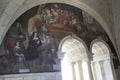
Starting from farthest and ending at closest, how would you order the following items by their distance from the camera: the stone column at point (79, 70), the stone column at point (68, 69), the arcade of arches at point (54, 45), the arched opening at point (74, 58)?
the stone column at point (68, 69) → the stone column at point (79, 70) → the arched opening at point (74, 58) → the arcade of arches at point (54, 45)

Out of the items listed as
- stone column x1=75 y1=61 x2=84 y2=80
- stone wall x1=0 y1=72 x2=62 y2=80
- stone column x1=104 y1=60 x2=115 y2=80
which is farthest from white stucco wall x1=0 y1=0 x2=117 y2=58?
stone column x1=75 y1=61 x2=84 y2=80

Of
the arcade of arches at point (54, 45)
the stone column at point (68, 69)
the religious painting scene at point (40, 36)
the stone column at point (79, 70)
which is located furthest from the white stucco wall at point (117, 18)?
the stone column at point (68, 69)

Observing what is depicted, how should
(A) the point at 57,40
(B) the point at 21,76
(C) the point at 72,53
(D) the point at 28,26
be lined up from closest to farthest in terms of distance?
(B) the point at 21,76
(D) the point at 28,26
(A) the point at 57,40
(C) the point at 72,53

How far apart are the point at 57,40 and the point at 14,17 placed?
10.2ft

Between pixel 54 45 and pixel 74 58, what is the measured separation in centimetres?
349

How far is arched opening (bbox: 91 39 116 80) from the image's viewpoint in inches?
593

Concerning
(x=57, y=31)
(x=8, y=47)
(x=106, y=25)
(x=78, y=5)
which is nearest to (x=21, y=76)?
(x=8, y=47)

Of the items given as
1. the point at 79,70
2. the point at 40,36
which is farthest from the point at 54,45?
the point at 79,70

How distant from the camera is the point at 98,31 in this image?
15094 millimetres

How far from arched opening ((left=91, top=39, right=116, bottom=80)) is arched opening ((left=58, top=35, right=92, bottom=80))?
1187 millimetres

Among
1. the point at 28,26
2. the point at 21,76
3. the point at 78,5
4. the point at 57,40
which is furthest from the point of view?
the point at 78,5

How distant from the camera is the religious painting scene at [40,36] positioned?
11.0 metres

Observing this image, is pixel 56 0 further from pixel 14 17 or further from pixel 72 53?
pixel 72 53

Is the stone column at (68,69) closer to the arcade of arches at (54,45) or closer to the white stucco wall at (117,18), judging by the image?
the arcade of arches at (54,45)
